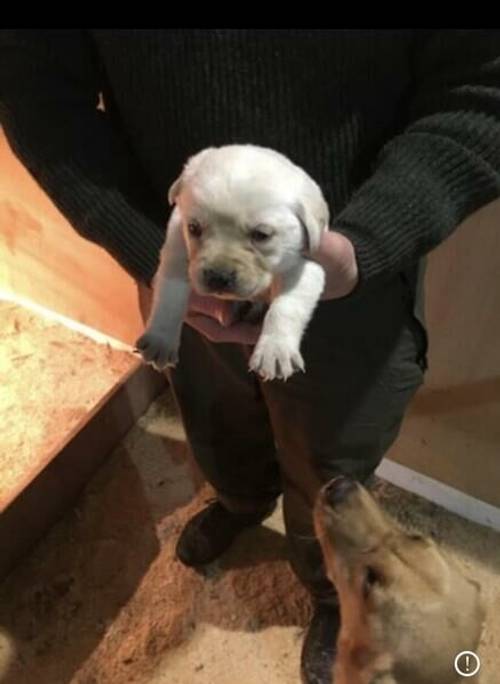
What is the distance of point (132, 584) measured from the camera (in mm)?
1609

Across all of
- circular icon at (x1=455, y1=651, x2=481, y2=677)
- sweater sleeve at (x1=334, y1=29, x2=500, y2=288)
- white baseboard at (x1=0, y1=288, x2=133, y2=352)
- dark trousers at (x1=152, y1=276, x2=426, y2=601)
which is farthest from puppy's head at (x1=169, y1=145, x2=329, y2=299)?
white baseboard at (x1=0, y1=288, x2=133, y2=352)

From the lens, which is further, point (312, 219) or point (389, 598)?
point (389, 598)

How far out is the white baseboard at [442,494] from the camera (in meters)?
1.67

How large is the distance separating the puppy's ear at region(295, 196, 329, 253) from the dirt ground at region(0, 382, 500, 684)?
0.95 meters

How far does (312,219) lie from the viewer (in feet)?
2.60

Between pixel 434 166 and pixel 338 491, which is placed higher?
pixel 434 166

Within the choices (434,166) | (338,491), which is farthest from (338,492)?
(434,166)

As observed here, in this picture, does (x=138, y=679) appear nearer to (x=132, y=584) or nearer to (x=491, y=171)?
(x=132, y=584)

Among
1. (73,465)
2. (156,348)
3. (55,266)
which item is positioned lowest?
(73,465)

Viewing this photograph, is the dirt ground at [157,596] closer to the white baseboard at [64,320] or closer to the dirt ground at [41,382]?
the dirt ground at [41,382]

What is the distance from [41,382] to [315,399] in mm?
968

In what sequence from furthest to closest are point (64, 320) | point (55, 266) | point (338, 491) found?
point (64, 320), point (55, 266), point (338, 491)

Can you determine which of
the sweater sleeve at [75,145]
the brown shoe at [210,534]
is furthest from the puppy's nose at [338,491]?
the brown shoe at [210,534]

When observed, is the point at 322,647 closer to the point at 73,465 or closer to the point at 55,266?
the point at 73,465
